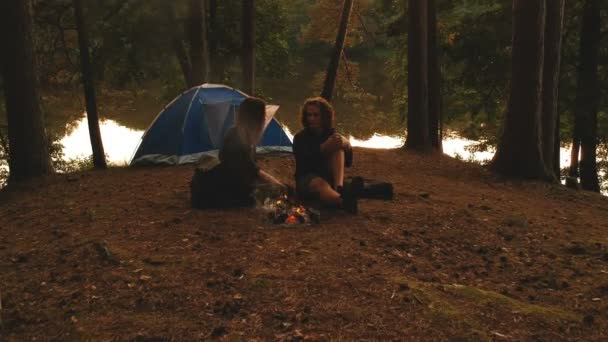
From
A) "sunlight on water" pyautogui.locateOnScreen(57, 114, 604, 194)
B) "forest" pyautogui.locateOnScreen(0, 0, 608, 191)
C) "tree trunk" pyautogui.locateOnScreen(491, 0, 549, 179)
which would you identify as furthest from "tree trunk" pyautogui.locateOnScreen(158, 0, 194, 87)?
"tree trunk" pyautogui.locateOnScreen(491, 0, 549, 179)

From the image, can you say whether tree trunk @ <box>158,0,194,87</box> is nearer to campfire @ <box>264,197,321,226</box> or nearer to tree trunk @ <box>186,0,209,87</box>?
tree trunk @ <box>186,0,209,87</box>

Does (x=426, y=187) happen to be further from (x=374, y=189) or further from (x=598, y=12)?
(x=598, y=12)

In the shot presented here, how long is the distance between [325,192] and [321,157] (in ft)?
1.71

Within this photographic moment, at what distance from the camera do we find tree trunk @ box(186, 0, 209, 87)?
12.5 m

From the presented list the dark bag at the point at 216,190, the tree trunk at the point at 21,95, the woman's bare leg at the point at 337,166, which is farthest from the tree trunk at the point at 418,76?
the tree trunk at the point at 21,95

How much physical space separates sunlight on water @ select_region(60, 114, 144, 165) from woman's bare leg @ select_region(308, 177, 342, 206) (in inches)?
595

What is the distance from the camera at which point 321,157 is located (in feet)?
21.0

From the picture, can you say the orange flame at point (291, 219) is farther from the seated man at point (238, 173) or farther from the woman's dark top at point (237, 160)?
the woman's dark top at point (237, 160)

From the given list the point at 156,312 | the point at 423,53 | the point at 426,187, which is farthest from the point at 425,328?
the point at 423,53

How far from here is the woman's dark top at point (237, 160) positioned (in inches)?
246

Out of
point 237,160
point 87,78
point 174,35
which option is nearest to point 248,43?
point 174,35

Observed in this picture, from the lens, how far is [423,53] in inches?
478

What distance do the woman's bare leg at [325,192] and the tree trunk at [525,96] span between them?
16.1 ft

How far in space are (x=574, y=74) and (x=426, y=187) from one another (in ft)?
35.6
